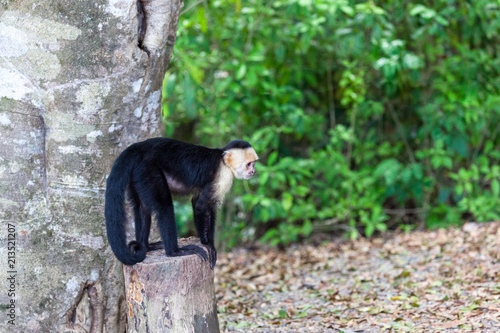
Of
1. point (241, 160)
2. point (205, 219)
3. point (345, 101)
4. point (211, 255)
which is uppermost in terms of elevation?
point (345, 101)

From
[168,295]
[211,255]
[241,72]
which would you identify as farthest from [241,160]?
[241,72]

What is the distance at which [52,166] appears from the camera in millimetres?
2684

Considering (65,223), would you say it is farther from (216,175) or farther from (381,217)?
(381,217)

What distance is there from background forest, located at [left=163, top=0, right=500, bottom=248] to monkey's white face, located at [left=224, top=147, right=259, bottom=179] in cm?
206

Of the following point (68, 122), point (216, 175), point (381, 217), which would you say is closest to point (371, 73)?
point (381, 217)

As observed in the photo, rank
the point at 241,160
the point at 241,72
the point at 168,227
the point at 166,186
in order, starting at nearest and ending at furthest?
1. the point at 168,227
2. the point at 166,186
3. the point at 241,160
4. the point at 241,72

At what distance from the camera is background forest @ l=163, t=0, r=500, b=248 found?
514cm

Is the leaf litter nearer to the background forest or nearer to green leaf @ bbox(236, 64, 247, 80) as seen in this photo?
the background forest

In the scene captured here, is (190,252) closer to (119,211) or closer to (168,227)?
(168,227)

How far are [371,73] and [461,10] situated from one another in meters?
1.40

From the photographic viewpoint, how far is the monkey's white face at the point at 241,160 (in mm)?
2777

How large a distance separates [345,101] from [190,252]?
3372 millimetres

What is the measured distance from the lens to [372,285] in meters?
4.09

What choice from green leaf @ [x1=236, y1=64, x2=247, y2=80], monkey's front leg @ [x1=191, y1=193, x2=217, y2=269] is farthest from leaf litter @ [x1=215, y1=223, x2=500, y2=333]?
green leaf @ [x1=236, y1=64, x2=247, y2=80]
